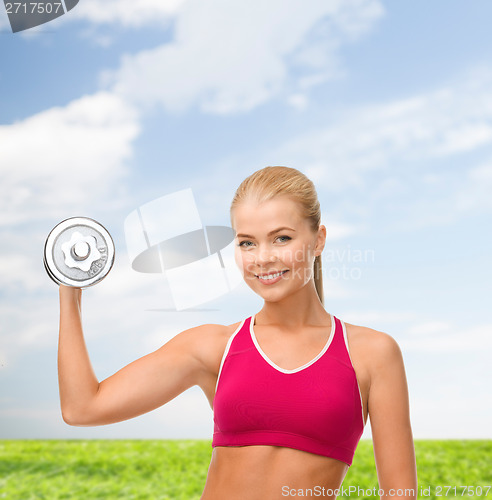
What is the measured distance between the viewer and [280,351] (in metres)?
1.44

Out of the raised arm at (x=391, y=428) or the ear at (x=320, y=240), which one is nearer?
the raised arm at (x=391, y=428)

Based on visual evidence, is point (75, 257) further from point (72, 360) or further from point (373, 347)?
point (373, 347)

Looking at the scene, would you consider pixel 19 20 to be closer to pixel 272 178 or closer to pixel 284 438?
pixel 272 178

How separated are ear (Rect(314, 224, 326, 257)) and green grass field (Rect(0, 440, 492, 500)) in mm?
3041

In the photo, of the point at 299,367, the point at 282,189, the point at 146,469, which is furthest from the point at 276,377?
the point at 146,469

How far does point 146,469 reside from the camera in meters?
4.49

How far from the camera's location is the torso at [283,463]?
1325 millimetres

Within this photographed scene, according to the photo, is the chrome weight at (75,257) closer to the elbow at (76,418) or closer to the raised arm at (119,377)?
the raised arm at (119,377)

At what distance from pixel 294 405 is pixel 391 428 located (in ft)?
0.74

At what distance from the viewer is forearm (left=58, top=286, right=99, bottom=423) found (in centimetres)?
139

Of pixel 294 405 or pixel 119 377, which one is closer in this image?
pixel 294 405

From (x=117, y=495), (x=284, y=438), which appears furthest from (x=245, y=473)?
(x=117, y=495)

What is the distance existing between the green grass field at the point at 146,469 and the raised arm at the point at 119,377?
3.01 metres

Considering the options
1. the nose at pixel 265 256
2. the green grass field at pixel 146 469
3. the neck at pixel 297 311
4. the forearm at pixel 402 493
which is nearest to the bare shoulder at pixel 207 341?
the neck at pixel 297 311
